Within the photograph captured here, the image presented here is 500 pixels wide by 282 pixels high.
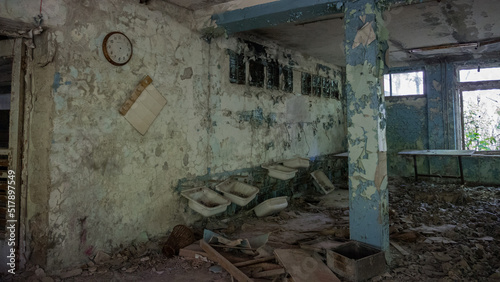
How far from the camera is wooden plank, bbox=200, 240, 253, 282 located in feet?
9.30

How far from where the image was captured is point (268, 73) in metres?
5.70

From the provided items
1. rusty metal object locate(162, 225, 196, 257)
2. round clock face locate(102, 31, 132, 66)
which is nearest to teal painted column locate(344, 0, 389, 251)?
rusty metal object locate(162, 225, 196, 257)

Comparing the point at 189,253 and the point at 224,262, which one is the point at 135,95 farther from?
the point at 224,262

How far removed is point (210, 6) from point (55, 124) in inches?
93.7

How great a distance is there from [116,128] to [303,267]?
247 cm

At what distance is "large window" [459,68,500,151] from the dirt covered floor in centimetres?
228

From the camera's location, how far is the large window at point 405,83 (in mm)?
8023

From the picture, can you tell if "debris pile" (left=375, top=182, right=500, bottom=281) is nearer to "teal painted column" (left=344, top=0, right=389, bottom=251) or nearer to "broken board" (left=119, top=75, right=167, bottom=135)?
"teal painted column" (left=344, top=0, right=389, bottom=251)

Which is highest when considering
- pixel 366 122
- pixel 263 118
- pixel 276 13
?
pixel 276 13

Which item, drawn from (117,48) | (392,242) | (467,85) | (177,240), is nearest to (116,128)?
(117,48)

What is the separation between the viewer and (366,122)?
319 cm

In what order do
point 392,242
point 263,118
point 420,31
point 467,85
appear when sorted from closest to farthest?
1. point 392,242
2. point 420,31
3. point 263,118
4. point 467,85

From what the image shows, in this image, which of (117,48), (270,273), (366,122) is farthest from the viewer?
(117,48)

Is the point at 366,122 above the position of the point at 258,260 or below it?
above
